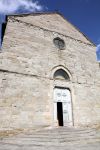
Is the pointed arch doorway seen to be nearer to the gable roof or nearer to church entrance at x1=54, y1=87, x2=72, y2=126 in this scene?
church entrance at x1=54, y1=87, x2=72, y2=126

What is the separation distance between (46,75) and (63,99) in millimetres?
2223

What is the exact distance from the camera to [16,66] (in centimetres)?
1062

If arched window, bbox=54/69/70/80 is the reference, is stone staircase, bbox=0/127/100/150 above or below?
below

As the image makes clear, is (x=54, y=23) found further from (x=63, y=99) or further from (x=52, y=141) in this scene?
(x=52, y=141)

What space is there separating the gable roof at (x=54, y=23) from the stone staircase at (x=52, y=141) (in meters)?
8.06

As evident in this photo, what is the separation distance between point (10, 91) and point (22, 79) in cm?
115

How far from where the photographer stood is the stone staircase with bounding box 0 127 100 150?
8.32 m

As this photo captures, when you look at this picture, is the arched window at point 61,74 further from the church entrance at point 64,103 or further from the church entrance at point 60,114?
the church entrance at point 60,114

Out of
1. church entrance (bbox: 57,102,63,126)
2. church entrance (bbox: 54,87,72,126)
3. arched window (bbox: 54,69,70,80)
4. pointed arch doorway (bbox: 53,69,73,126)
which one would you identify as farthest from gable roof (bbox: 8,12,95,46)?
church entrance (bbox: 57,102,63,126)

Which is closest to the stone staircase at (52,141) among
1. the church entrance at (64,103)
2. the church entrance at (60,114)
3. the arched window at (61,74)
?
the church entrance at (64,103)

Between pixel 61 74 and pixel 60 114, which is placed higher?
pixel 61 74

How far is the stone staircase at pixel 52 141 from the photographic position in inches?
328

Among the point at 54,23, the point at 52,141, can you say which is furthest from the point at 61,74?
the point at 52,141

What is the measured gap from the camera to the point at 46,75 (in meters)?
11.7
